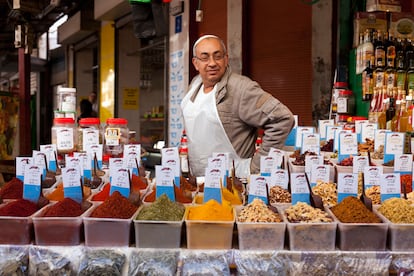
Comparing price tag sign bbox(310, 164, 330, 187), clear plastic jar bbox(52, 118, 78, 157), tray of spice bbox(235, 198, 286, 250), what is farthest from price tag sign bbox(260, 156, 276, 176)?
clear plastic jar bbox(52, 118, 78, 157)

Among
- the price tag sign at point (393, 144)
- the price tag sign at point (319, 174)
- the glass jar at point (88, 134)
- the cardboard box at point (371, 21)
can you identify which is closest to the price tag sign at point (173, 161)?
the price tag sign at point (319, 174)

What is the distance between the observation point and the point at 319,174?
2002 mm

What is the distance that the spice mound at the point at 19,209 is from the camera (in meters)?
1.66

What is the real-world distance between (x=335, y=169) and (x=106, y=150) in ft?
4.51

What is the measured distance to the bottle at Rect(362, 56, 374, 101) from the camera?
388 cm

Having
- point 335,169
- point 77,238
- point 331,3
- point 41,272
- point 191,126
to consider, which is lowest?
point 41,272

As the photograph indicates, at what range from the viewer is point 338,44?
4.77 metres

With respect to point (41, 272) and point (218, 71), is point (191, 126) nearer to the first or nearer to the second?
point (218, 71)

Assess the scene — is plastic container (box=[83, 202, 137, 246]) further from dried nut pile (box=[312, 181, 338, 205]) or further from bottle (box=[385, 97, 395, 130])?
bottle (box=[385, 97, 395, 130])

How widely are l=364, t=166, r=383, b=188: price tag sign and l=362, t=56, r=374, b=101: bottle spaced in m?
2.11

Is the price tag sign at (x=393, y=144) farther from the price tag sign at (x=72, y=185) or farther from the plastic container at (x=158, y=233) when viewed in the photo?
the price tag sign at (x=72, y=185)

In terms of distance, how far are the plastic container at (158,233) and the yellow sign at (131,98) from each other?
662 centimetres

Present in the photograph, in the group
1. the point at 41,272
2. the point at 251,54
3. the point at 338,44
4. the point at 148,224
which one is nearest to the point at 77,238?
→ the point at 41,272

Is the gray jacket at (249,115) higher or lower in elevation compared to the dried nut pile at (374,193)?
higher
